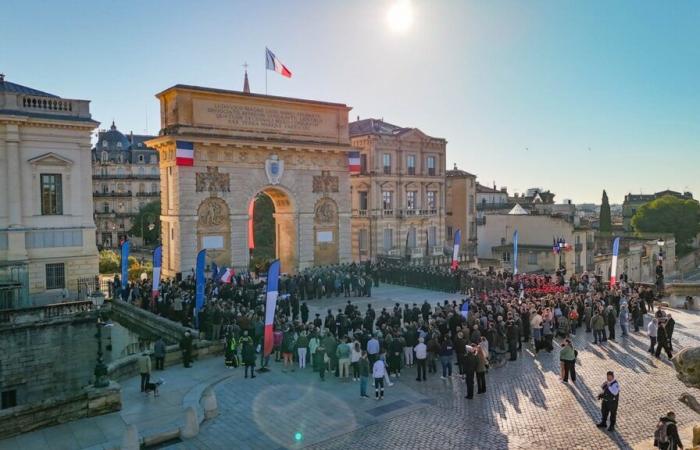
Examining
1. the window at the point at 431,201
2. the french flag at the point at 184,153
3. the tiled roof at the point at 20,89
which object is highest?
the tiled roof at the point at 20,89

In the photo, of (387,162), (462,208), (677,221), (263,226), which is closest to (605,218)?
(677,221)

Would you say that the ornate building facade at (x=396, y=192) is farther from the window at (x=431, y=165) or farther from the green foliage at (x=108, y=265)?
the green foliage at (x=108, y=265)

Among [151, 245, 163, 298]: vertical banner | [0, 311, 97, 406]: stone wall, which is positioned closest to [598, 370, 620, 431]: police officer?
[151, 245, 163, 298]: vertical banner

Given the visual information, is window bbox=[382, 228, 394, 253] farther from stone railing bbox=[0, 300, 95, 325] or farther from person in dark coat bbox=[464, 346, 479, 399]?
person in dark coat bbox=[464, 346, 479, 399]

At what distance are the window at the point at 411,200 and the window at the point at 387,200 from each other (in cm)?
176

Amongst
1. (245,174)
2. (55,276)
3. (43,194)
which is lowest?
(55,276)

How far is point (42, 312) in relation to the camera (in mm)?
24328

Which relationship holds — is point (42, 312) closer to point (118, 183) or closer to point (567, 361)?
point (567, 361)

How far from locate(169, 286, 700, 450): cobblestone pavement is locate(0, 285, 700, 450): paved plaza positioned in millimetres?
26

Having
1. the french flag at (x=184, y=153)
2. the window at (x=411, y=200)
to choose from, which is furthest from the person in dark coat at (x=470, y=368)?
the window at (x=411, y=200)

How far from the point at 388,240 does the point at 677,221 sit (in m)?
47.9

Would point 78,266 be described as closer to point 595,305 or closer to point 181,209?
point 181,209

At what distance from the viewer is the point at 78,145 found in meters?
30.1

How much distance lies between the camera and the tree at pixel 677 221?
73125mm
